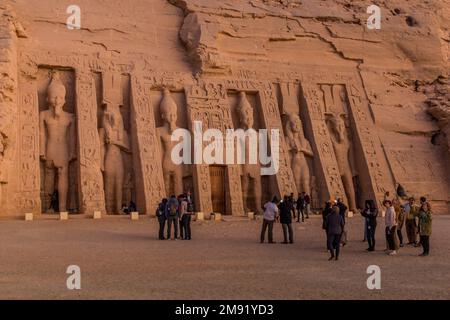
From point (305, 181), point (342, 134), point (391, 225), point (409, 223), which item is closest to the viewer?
point (391, 225)

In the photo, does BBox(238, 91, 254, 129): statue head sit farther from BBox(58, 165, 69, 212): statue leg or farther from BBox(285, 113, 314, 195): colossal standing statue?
BBox(58, 165, 69, 212): statue leg

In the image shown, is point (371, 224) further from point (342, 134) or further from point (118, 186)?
point (342, 134)

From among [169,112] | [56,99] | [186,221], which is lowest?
[186,221]

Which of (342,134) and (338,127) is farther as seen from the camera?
(342,134)

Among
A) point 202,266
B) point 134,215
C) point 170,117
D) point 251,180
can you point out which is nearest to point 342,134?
point 251,180

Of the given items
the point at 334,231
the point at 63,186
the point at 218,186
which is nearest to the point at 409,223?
the point at 334,231

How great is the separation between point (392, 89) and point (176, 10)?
9075mm

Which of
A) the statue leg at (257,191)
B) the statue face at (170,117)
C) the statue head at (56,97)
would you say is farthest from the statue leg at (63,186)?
the statue leg at (257,191)

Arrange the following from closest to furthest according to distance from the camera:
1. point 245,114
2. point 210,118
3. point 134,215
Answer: point 134,215 → point 210,118 → point 245,114

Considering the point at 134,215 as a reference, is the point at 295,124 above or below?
above

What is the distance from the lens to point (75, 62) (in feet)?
64.0

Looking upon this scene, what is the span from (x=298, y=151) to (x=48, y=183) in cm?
856

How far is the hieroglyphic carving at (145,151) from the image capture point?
18719 millimetres

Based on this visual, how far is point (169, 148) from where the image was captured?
19.8 m
